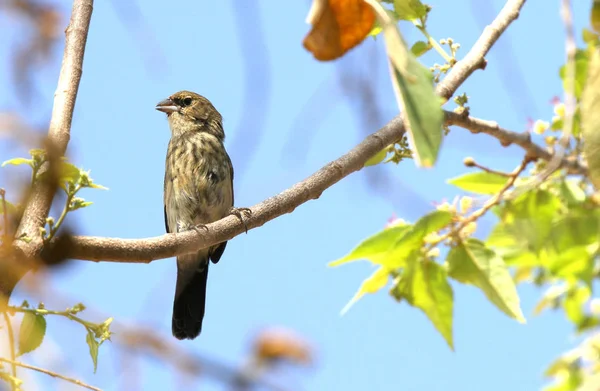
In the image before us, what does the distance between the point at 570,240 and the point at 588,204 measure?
16 cm

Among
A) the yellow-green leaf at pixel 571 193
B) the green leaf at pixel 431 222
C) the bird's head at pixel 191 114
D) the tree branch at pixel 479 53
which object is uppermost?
the bird's head at pixel 191 114

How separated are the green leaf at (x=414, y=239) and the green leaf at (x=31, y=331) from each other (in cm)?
116

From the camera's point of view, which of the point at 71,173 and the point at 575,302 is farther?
the point at 575,302

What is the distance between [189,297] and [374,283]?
11.1 ft

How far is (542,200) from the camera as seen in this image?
2.84m

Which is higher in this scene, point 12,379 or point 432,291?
point 432,291

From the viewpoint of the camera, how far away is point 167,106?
6.71 m

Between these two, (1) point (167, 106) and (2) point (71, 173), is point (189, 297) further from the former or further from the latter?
(2) point (71, 173)

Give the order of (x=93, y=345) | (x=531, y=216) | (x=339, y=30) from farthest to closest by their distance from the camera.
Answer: (x=531, y=216) → (x=93, y=345) → (x=339, y=30)

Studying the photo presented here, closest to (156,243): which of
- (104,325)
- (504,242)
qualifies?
(104,325)

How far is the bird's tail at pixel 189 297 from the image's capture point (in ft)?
18.6

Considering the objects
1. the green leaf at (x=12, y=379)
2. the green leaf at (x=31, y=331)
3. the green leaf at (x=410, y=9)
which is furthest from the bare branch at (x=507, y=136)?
the green leaf at (x=12, y=379)

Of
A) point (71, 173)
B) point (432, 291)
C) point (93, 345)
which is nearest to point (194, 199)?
point (432, 291)

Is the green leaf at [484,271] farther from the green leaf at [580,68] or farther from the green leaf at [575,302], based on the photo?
the green leaf at [575,302]
